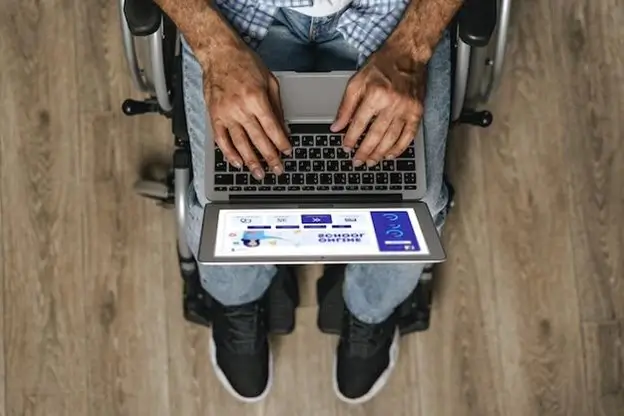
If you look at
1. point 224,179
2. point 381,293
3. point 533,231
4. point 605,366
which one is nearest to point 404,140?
point 224,179

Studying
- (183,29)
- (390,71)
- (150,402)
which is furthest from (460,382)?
(183,29)

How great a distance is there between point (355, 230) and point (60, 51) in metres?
0.86

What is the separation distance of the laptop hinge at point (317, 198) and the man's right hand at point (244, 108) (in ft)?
0.10

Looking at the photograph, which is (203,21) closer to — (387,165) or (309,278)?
(387,165)

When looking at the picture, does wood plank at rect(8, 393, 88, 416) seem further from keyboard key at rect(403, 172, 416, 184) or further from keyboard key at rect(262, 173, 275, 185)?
keyboard key at rect(403, 172, 416, 184)

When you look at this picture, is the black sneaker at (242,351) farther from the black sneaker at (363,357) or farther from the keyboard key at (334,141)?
the keyboard key at (334,141)

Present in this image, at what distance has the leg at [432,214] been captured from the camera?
1153mm

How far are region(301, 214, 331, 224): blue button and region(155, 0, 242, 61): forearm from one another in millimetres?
244

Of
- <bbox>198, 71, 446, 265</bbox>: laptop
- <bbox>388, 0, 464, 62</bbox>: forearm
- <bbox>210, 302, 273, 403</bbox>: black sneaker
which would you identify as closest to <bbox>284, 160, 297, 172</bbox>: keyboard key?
<bbox>198, 71, 446, 265</bbox>: laptop

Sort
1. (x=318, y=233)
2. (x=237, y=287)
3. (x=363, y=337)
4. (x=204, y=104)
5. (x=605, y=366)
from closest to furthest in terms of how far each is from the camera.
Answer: (x=318, y=233), (x=204, y=104), (x=237, y=287), (x=363, y=337), (x=605, y=366)

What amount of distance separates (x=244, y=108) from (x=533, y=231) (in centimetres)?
75

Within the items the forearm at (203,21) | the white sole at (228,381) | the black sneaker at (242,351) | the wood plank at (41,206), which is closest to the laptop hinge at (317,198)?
the forearm at (203,21)

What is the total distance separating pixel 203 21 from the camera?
3.54 ft

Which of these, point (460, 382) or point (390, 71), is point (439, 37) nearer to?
point (390, 71)
